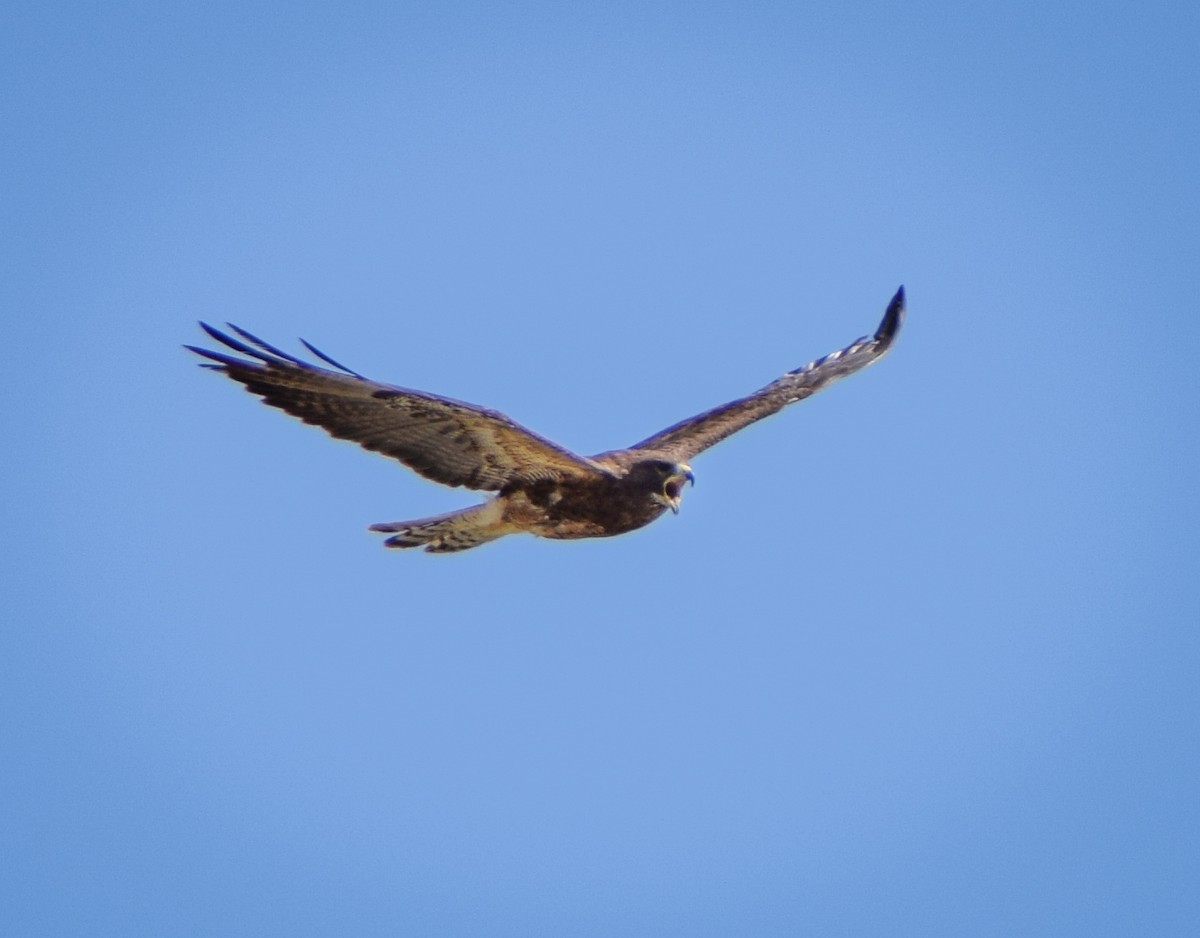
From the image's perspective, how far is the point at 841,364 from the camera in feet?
41.8

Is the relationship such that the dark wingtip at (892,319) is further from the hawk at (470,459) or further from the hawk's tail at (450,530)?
the hawk's tail at (450,530)

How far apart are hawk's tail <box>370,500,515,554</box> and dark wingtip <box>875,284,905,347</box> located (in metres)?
4.27

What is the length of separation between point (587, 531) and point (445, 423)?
1.20m

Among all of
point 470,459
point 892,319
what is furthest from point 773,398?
point 470,459

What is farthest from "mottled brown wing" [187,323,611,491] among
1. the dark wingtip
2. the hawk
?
the dark wingtip

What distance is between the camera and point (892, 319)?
513 inches

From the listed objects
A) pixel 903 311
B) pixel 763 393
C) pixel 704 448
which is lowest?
pixel 704 448

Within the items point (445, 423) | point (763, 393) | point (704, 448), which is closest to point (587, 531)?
point (445, 423)

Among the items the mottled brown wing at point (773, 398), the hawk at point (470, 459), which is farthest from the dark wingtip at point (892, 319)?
the hawk at point (470, 459)

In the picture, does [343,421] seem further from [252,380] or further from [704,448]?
[704,448]

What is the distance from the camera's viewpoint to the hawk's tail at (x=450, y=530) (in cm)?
993

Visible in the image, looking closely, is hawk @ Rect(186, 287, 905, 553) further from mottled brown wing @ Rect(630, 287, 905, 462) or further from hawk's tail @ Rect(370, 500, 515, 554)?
mottled brown wing @ Rect(630, 287, 905, 462)

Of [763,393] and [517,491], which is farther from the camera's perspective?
[763,393]

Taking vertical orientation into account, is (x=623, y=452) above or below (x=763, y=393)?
below
